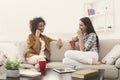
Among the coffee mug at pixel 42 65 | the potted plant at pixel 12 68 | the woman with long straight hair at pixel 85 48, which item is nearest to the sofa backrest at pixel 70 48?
the woman with long straight hair at pixel 85 48

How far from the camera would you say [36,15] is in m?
4.55

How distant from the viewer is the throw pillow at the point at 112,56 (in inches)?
138

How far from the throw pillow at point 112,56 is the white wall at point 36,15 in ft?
3.14

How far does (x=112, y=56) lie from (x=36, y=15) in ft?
5.54

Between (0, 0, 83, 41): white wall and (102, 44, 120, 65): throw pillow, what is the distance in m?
0.96

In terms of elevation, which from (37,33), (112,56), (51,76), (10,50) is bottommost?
(51,76)

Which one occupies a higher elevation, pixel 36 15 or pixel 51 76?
pixel 36 15

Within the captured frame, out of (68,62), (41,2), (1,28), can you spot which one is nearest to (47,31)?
(41,2)

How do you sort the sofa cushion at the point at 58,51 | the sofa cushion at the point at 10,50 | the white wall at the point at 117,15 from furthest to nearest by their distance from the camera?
the white wall at the point at 117,15
the sofa cushion at the point at 58,51
the sofa cushion at the point at 10,50

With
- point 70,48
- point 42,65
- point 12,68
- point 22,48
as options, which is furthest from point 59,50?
point 12,68

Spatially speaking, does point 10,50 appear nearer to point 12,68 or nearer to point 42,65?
point 42,65

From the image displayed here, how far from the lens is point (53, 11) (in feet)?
14.8

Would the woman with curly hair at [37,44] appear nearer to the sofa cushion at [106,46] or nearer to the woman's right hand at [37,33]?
the woman's right hand at [37,33]

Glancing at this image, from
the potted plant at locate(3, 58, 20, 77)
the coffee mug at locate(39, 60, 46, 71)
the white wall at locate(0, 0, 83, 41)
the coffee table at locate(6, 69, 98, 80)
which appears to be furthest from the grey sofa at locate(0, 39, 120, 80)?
the potted plant at locate(3, 58, 20, 77)
